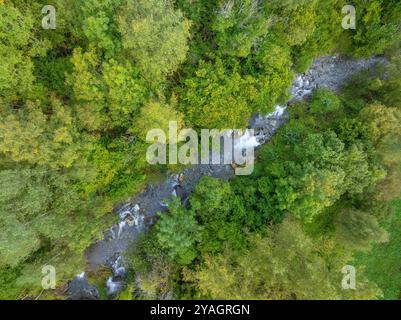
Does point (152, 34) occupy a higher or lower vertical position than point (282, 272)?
higher

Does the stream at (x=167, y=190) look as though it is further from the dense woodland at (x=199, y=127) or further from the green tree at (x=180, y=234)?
the green tree at (x=180, y=234)

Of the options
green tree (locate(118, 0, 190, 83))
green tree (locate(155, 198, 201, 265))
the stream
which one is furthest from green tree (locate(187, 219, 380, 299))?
green tree (locate(118, 0, 190, 83))

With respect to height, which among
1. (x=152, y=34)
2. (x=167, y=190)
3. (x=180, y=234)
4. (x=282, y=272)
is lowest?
(x=282, y=272)

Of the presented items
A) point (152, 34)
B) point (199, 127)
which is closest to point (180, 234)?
point (199, 127)

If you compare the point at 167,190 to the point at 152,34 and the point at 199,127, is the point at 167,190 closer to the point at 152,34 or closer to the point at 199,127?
the point at 199,127

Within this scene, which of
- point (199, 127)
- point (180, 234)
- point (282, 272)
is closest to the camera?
point (282, 272)

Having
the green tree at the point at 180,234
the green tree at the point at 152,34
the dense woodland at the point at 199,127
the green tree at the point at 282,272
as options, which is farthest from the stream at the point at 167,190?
the green tree at the point at 152,34
